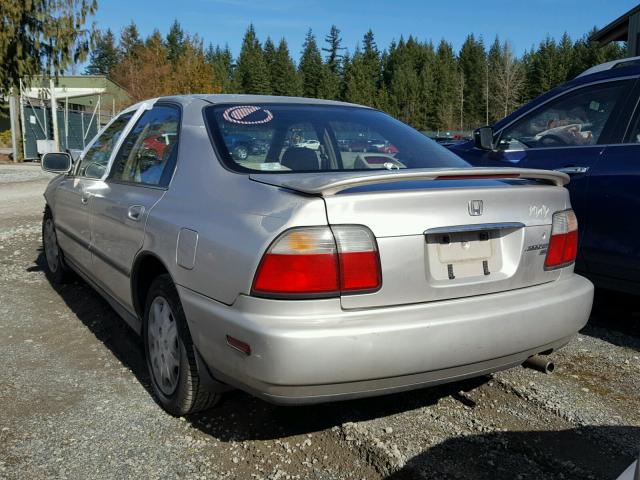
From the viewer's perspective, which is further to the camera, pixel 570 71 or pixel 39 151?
pixel 570 71

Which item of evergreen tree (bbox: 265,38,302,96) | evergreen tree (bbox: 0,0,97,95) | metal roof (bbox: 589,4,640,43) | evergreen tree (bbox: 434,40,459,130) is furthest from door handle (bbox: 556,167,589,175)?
evergreen tree (bbox: 265,38,302,96)

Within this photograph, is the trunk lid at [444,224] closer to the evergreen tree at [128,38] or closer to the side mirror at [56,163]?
the side mirror at [56,163]

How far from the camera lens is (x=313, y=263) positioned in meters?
2.27

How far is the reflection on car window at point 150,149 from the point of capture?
325 centimetres

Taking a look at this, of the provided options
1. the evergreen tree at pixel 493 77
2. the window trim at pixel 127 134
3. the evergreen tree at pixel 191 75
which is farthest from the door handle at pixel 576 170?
the evergreen tree at pixel 493 77

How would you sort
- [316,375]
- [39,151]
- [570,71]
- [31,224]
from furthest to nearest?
[570,71] → [39,151] → [31,224] → [316,375]

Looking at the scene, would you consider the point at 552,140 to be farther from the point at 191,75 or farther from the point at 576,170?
the point at 191,75

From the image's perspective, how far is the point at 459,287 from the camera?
8.13 ft

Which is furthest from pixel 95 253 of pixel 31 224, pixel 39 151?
pixel 39 151

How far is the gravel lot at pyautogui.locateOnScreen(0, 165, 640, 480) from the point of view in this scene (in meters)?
2.58

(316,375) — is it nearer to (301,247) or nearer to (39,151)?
(301,247)

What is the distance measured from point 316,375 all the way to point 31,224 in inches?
315

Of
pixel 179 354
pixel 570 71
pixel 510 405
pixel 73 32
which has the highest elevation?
pixel 570 71

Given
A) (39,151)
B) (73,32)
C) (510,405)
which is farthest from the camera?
(39,151)
